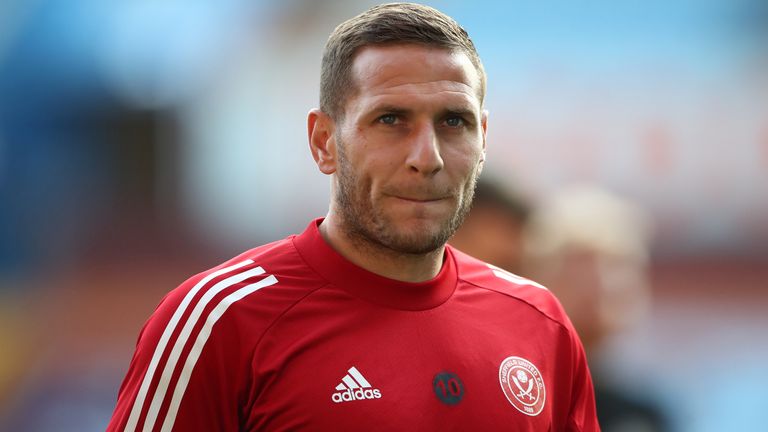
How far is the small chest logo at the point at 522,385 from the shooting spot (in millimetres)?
1916

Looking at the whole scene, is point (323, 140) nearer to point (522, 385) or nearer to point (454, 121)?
point (454, 121)

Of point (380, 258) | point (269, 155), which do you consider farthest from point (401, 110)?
point (269, 155)

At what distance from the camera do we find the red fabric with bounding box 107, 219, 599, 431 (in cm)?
174

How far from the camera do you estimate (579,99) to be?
4.85 meters

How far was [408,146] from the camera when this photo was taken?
6.11 ft

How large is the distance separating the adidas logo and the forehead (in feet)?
1.76

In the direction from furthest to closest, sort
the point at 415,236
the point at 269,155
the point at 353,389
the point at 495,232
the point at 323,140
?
the point at 269,155 < the point at 495,232 < the point at 323,140 < the point at 415,236 < the point at 353,389

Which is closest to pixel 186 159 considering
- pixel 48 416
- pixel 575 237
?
pixel 48 416

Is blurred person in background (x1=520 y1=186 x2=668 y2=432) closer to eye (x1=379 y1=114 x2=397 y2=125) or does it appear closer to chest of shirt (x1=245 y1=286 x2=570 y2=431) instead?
chest of shirt (x1=245 y1=286 x2=570 y2=431)

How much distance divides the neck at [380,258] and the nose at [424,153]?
0.20m

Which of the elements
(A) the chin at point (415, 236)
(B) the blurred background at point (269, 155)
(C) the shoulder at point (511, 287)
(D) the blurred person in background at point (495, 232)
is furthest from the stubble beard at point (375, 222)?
(B) the blurred background at point (269, 155)

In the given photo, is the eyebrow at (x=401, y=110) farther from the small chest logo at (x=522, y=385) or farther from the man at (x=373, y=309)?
the small chest logo at (x=522, y=385)

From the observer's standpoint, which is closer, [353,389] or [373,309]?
[353,389]

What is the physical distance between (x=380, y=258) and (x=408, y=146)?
25 cm
